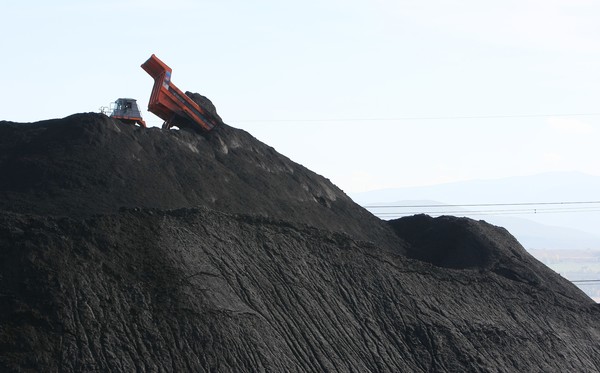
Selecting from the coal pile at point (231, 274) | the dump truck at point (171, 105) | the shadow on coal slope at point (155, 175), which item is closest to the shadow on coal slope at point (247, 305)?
the coal pile at point (231, 274)

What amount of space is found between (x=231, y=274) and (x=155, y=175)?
8.01m

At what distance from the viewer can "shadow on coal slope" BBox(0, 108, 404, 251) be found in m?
39.6

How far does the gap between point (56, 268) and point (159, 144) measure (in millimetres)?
14191

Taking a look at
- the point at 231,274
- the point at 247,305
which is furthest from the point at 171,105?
the point at 247,305

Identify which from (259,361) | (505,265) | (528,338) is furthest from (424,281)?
(259,361)

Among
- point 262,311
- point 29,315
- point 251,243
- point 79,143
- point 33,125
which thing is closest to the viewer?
point 29,315

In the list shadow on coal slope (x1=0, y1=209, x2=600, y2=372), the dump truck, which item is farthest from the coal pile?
the dump truck

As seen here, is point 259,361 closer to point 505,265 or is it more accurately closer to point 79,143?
point 79,143

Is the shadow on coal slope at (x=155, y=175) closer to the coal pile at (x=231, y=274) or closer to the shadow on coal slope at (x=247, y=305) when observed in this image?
the coal pile at (x=231, y=274)

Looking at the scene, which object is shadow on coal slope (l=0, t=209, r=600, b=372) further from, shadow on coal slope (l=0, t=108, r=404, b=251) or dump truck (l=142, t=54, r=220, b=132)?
dump truck (l=142, t=54, r=220, b=132)

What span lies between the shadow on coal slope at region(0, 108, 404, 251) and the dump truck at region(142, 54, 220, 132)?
0.78 meters

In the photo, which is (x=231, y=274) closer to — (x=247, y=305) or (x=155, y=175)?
(x=247, y=305)

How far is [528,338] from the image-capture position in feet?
142

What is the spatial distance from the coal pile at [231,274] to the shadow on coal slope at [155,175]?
95 mm
